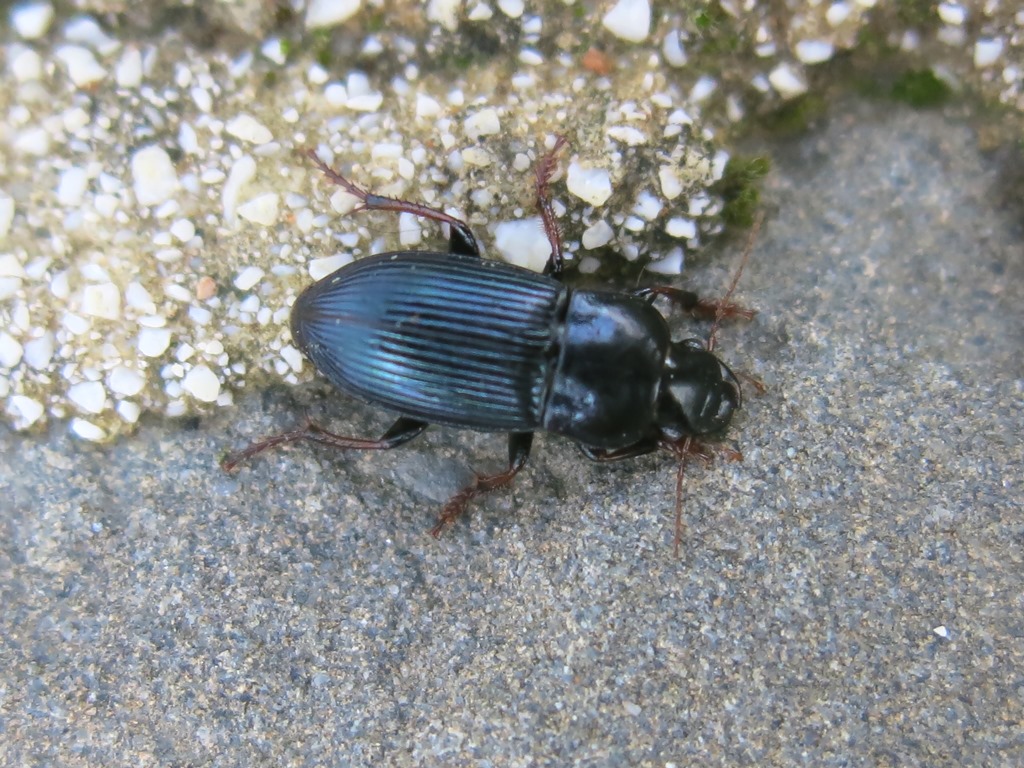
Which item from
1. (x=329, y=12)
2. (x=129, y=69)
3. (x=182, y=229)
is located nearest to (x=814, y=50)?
(x=329, y=12)

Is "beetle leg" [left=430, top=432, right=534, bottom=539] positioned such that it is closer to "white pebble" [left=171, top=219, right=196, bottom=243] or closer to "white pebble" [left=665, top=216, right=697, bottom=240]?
"white pebble" [left=665, top=216, right=697, bottom=240]

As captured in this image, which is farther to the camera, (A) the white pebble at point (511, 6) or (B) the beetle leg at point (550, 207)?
(A) the white pebble at point (511, 6)

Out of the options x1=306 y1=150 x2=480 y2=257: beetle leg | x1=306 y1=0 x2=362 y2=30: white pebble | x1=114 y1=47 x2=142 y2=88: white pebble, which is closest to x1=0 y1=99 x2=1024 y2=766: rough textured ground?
x1=306 y1=150 x2=480 y2=257: beetle leg

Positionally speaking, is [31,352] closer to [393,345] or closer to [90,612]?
[90,612]

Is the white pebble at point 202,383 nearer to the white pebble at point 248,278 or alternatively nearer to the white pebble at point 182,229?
the white pebble at point 248,278

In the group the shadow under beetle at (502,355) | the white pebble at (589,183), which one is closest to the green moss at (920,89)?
the shadow under beetle at (502,355)

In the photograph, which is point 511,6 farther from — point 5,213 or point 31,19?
point 5,213

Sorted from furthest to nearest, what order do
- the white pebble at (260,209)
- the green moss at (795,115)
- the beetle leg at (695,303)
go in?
the green moss at (795,115)
the white pebble at (260,209)
the beetle leg at (695,303)

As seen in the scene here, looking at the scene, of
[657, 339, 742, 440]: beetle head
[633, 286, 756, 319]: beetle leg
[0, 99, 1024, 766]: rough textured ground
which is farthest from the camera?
[633, 286, 756, 319]: beetle leg
